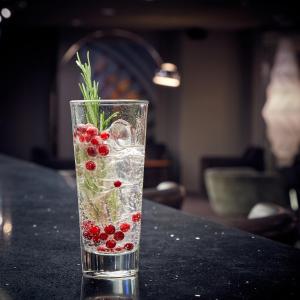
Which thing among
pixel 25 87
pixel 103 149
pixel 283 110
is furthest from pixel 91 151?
pixel 25 87

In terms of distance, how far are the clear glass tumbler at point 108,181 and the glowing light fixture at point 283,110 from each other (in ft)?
34.0

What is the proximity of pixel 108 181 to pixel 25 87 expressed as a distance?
10933mm

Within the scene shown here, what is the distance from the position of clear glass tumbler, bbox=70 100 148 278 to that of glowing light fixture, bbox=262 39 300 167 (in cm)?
1037

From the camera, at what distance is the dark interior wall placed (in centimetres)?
1138

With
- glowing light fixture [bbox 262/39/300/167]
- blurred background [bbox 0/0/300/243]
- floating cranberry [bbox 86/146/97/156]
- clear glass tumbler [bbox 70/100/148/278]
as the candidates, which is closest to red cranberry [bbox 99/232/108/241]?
clear glass tumbler [bbox 70/100/148/278]

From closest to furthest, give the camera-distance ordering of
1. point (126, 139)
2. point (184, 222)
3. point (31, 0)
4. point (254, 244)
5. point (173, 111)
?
point (126, 139) → point (254, 244) → point (184, 222) → point (31, 0) → point (173, 111)

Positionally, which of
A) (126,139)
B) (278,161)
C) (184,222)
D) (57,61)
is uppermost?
(57,61)

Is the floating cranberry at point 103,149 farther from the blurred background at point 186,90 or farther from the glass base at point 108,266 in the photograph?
the blurred background at point 186,90

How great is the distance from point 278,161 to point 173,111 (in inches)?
90.7

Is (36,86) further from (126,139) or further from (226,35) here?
(126,139)

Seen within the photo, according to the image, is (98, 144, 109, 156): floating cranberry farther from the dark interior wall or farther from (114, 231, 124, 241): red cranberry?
the dark interior wall

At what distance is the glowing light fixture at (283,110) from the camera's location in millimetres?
10961

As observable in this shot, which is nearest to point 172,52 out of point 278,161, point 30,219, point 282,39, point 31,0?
point 282,39

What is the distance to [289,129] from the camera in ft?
36.0
